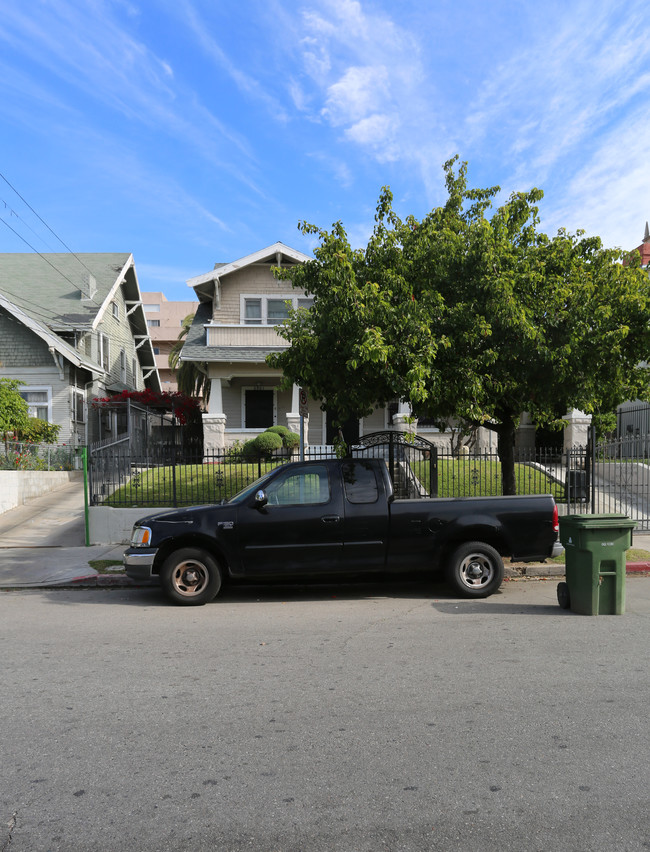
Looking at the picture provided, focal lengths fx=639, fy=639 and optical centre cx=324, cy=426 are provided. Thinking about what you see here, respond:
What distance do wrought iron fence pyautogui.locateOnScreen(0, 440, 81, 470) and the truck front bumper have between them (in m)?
9.14

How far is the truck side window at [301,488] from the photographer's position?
7953 millimetres

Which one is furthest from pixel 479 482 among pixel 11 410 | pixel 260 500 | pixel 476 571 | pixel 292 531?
pixel 11 410

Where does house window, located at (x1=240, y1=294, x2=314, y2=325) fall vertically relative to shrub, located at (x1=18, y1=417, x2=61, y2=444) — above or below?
above

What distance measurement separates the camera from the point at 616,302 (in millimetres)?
9195

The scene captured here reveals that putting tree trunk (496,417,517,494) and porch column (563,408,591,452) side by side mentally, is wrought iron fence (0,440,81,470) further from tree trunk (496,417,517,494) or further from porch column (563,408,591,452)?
porch column (563,408,591,452)

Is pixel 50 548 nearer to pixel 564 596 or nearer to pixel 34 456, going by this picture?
pixel 34 456

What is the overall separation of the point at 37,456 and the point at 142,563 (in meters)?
11.5

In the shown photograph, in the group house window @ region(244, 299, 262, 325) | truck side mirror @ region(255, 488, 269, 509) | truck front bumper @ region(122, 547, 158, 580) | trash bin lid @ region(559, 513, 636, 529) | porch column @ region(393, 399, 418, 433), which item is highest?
house window @ region(244, 299, 262, 325)

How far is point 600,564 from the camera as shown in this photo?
6945 mm

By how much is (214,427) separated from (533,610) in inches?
543

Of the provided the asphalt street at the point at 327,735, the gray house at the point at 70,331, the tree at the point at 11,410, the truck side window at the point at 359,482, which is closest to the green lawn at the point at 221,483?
the truck side window at the point at 359,482

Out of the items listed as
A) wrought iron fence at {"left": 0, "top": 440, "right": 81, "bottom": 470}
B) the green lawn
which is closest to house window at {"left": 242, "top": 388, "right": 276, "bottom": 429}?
wrought iron fence at {"left": 0, "top": 440, "right": 81, "bottom": 470}

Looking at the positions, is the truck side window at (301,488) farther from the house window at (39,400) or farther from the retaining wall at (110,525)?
the house window at (39,400)

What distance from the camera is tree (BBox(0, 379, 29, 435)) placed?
57.2 feet
